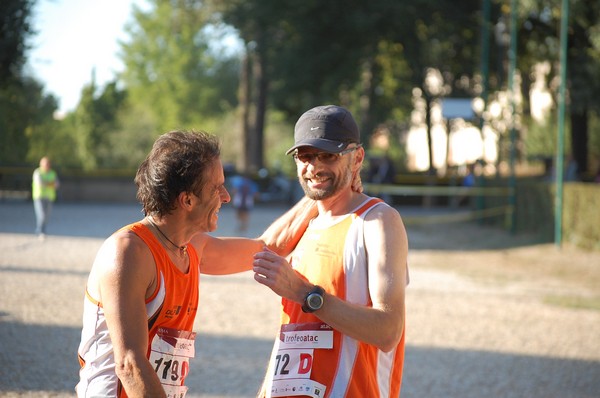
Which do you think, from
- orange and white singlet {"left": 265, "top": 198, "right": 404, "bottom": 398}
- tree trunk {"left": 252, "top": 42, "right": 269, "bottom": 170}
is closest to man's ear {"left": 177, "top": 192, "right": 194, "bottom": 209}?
orange and white singlet {"left": 265, "top": 198, "right": 404, "bottom": 398}

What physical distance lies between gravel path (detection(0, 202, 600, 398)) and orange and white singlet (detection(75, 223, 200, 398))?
13.1 ft

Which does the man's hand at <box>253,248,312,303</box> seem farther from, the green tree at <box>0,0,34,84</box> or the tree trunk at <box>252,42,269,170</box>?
the tree trunk at <box>252,42,269,170</box>

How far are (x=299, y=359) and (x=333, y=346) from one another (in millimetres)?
149

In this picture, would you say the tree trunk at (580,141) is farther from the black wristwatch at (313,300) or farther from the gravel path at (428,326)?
the black wristwatch at (313,300)

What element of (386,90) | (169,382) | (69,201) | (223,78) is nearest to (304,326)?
(169,382)

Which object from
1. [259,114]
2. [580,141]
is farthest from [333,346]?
[259,114]

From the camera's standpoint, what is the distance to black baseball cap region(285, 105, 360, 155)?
3281mm

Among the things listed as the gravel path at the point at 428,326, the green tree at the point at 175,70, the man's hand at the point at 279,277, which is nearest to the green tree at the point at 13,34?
the gravel path at the point at 428,326

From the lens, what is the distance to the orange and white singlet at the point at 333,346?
3234 mm

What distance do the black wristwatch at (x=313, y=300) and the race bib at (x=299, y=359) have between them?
0.21 m

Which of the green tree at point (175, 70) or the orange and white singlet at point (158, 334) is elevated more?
the green tree at point (175, 70)

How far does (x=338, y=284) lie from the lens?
10.7 ft

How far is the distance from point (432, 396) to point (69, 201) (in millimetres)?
32222

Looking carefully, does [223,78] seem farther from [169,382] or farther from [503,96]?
[169,382]
